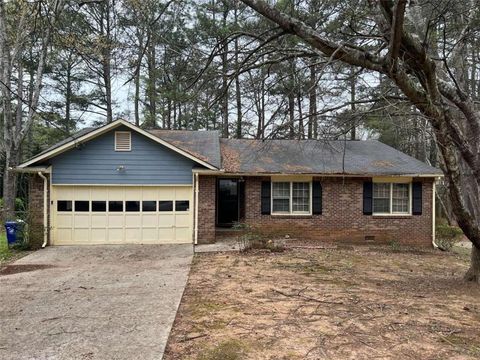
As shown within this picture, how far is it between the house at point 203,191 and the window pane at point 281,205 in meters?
0.04

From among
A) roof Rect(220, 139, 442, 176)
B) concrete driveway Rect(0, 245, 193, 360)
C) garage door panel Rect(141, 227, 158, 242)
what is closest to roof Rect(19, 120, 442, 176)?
roof Rect(220, 139, 442, 176)

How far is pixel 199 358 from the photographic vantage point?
404 centimetres

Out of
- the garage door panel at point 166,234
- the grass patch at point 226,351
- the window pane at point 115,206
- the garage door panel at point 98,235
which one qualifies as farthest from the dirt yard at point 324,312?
the garage door panel at point 98,235

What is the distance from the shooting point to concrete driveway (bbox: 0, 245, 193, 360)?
14.4ft

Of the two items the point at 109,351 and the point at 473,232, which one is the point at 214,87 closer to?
the point at 109,351

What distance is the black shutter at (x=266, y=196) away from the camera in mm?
12852

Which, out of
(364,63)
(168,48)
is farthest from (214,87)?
(364,63)

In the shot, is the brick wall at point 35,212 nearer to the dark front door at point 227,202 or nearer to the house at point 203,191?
the house at point 203,191

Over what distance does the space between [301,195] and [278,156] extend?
1.90 m

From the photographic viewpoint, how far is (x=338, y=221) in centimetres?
1296

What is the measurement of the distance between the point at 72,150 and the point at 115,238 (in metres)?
3.18

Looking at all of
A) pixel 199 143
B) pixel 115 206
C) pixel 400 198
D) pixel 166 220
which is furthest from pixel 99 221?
pixel 400 198

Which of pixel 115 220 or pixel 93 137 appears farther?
pixel 115 220

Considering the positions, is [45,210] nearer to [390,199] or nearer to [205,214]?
[205,214]
